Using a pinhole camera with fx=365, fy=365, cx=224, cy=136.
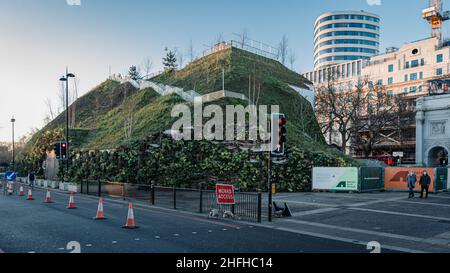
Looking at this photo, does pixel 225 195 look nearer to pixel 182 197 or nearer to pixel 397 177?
pixel 182 197

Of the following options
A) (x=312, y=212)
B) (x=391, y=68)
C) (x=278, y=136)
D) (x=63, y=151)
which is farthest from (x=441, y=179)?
(x=391, y=68)

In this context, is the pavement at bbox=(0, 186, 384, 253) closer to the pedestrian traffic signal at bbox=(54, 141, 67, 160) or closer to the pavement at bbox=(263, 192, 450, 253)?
the pavement at bbox=(263, 192, 450, 253)

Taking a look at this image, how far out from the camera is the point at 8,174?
25516mm

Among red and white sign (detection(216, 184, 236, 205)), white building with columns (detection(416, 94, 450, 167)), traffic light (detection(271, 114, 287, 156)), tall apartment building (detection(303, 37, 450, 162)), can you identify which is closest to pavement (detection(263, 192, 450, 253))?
red and white sign (detection(216, 184, 236, 205))

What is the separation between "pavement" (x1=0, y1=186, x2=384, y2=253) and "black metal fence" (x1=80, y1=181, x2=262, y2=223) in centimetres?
135

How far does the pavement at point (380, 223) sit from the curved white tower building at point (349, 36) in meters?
114

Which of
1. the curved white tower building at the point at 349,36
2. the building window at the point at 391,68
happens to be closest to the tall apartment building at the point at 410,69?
the building window at the point at 391,68

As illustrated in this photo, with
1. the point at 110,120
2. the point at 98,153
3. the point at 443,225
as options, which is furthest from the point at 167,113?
the point at 443,225

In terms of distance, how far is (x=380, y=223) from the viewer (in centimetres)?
1335

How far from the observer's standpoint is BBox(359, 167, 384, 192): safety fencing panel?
84.2 feet

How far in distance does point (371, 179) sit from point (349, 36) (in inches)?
4308
